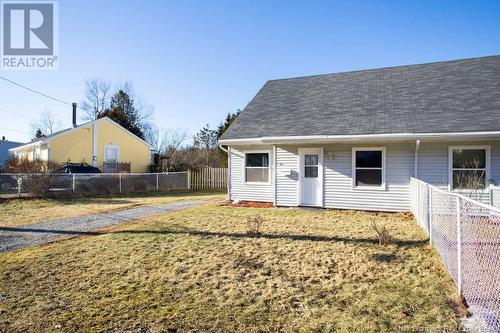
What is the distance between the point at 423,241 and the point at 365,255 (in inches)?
67.7

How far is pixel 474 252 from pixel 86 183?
671 inches

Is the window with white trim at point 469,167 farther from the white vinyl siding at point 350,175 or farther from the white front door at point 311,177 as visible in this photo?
the white front door at point 311,177

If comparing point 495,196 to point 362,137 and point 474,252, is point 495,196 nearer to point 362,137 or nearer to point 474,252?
point 362,137

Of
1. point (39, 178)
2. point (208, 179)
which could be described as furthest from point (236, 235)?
point (208, 179)

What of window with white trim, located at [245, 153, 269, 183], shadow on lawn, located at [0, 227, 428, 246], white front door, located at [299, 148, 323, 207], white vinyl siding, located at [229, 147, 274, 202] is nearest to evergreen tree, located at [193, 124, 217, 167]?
white vinyl siding, located at [229, 147, 274, 202]

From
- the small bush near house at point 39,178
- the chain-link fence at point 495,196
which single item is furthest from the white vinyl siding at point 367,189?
the small bush near house at point 39,178

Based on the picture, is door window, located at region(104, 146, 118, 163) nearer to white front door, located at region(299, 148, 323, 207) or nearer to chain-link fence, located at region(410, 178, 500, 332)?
white front door, located at region(299, 148, 323, 207)

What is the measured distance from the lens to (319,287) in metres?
4.83

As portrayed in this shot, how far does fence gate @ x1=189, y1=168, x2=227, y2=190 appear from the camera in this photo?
72.0 ft

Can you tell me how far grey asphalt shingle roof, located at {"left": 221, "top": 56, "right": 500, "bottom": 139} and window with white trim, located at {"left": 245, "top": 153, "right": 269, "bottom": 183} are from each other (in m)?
0.96

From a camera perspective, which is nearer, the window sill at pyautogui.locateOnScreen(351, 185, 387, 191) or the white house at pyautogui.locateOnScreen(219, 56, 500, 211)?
the white house at pyautogui.locateOnScreen(219, 56, 500, 211)

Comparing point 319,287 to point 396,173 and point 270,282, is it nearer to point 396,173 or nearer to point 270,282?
point 270,282

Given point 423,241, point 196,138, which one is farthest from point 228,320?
point 196,138

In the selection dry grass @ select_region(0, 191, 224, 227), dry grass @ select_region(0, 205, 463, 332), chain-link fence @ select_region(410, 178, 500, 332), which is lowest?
dry grass @ select_region(0, 205, 463, 332)
